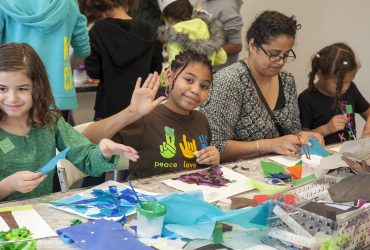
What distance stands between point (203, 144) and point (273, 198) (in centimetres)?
72

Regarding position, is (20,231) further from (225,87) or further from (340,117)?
(340,117)

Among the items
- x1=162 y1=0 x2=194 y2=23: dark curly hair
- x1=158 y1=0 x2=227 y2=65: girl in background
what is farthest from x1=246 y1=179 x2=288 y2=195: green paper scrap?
x1=162 y1=0 x2=194 y2=23: dark curly hair

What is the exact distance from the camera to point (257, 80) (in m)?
2.21

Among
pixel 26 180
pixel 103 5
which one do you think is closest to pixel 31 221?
pixel 26 180

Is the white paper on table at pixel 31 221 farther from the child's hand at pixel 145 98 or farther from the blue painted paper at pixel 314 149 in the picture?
the blue painted paper at pixel 314 149

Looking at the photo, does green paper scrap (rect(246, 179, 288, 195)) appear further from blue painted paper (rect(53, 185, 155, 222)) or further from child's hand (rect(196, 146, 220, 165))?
blue painted paper (rect(53, 185, 155, 222))

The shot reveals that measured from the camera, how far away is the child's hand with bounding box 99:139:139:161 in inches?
55.4

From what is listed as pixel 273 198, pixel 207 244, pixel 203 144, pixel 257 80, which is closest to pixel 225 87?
pixel 257 80

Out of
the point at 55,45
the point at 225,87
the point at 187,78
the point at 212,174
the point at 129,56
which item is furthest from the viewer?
the point at 129,56

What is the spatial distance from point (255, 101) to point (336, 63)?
2.32 feet

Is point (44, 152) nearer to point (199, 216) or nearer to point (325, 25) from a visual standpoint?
point (199, 216)

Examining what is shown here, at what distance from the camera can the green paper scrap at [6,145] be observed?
1.47m

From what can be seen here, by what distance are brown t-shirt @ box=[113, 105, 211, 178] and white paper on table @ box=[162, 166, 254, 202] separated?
23 cm

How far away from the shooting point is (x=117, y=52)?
275cm
